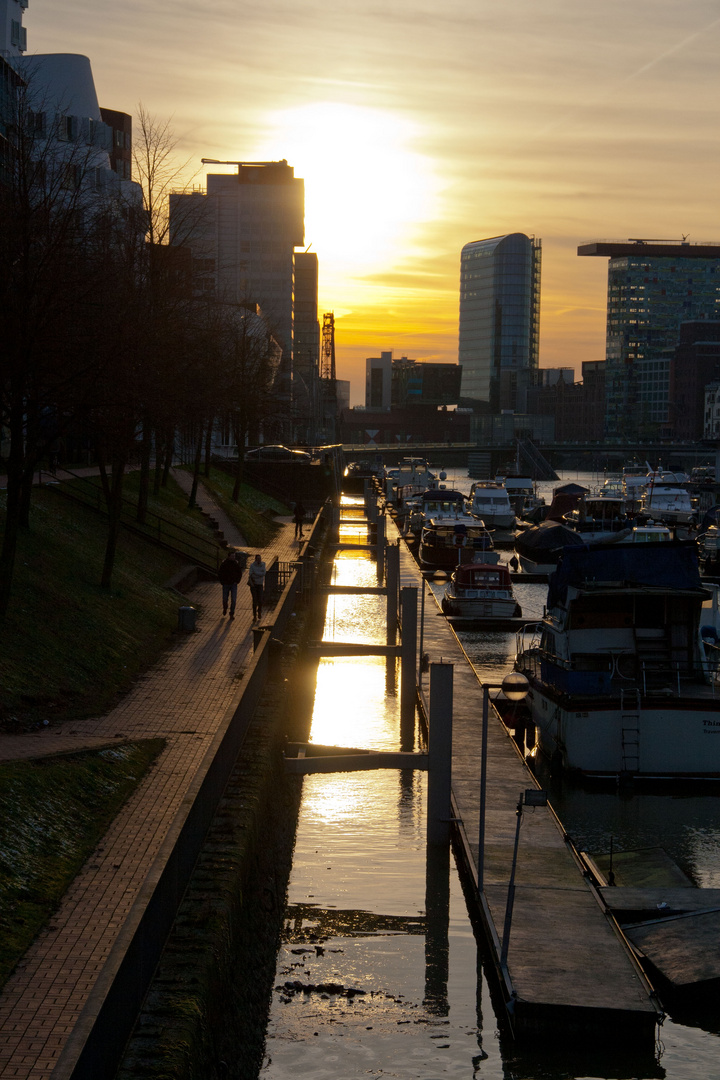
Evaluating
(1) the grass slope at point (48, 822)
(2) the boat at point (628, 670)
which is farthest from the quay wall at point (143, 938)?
(2) the boat at point (628, 670)

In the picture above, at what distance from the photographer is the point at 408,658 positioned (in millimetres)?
27859

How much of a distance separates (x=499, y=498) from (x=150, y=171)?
59002 millimetres

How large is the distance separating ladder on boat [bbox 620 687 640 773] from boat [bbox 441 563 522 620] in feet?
72.4

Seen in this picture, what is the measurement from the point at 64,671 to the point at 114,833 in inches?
284

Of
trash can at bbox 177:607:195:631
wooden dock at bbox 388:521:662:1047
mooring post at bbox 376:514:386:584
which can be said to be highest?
trash can at bbox 177:607:195:631

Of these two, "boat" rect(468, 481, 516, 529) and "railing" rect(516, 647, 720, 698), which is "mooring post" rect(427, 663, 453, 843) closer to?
"railing" rect(516, 647, 720, 698)

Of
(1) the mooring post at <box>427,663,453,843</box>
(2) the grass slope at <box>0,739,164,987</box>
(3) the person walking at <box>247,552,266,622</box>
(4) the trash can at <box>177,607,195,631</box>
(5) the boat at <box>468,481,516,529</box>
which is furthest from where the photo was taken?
(5) the boat at <box>468,481,516,529</box>

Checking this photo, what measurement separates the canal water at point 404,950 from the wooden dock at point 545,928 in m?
0.38

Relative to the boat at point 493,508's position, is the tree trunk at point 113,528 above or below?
above

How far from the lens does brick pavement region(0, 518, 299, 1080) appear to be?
916cm

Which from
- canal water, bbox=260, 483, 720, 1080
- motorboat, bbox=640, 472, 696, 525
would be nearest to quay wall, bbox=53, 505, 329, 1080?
canal water, bbox=260, 483, 720, 1080

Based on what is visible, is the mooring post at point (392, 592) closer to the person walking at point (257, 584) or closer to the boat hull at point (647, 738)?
the person walking at point (257, 584)

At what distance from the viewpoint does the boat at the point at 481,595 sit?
148ft

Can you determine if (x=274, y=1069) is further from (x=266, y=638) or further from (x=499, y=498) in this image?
(x=499, y=498)
